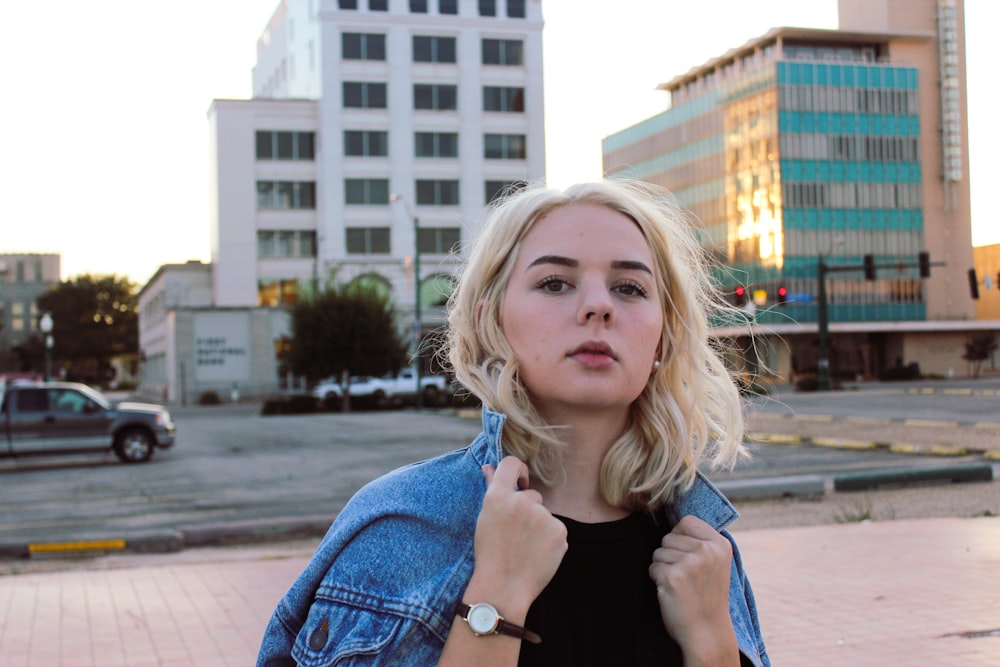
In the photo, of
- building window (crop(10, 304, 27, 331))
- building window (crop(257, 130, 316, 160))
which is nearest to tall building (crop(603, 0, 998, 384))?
building window (crop(257, 130, 316, 160))

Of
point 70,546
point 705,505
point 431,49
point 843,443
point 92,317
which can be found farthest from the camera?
point 92,317

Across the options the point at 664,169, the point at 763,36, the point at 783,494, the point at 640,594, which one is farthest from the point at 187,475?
the point at 664,169

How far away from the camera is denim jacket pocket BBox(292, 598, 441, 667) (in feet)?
5.81

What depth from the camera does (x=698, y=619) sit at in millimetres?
1954

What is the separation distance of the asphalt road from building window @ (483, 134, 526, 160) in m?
37.2

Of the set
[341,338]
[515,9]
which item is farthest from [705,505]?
[515,9]

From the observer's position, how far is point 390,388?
5031 centimetres

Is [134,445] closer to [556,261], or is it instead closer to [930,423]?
[930,423]

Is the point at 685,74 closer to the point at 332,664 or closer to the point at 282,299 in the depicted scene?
the point at 282,299

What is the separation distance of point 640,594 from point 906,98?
301 feet

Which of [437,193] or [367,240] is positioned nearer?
[367,240]

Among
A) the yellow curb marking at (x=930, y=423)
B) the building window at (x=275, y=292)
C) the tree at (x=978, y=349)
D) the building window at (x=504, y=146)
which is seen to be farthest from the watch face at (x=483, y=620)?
the tree at (x=978, y=349)

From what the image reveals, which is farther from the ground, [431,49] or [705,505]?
[431,49]

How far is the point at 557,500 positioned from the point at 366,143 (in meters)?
63.2
